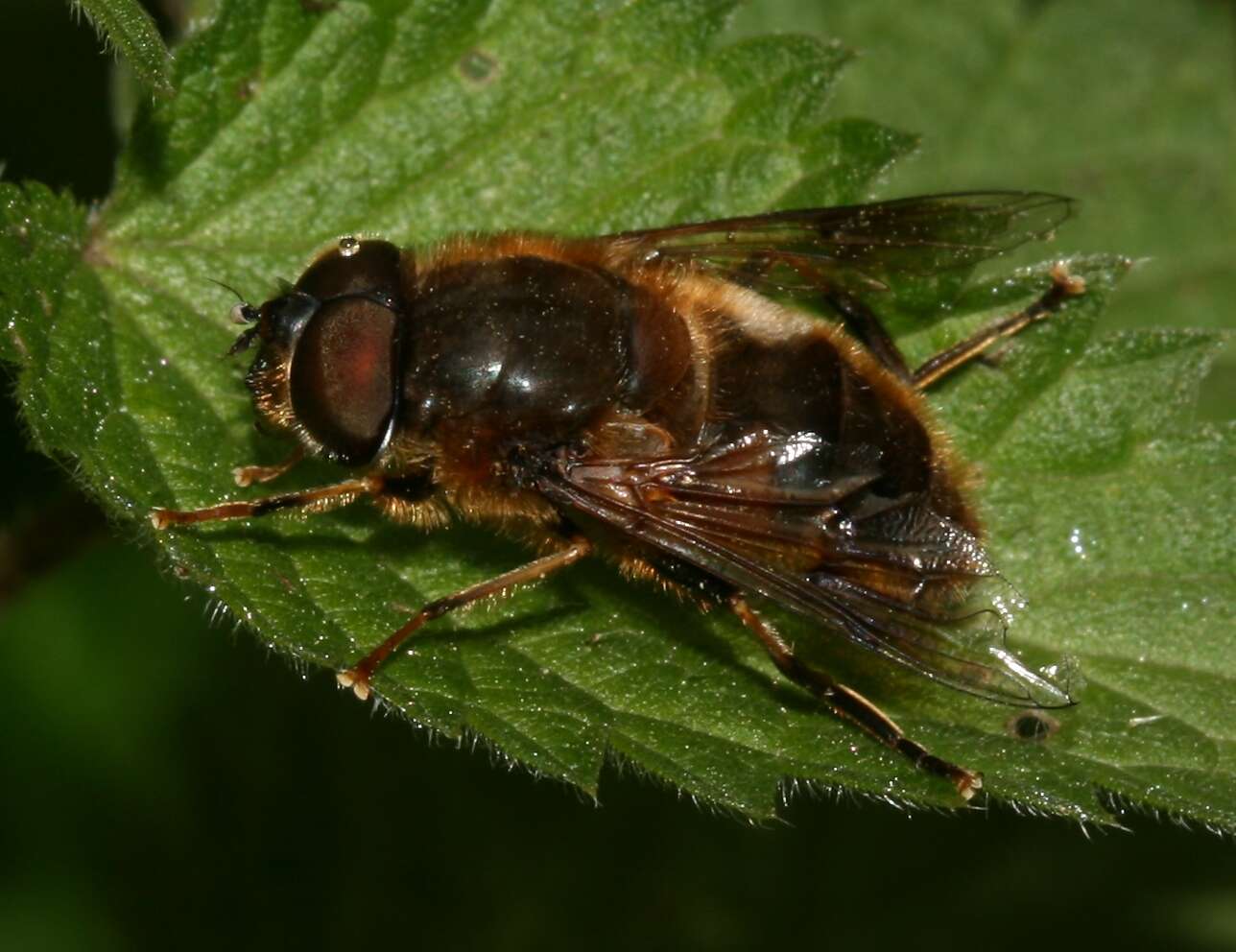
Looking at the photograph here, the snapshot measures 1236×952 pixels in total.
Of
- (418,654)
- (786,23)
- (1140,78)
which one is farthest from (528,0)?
(1140,78)

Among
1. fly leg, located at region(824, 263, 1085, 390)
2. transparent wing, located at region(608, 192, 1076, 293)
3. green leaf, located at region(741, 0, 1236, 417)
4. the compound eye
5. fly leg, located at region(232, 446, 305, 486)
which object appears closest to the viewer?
the compound eye

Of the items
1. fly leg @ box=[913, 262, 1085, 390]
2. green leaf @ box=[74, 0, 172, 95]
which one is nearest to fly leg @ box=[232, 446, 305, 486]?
green leaf @ box=[74, 0, 172, 95]

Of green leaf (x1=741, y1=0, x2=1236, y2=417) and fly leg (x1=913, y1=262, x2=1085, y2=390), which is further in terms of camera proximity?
green leaf (x1=741, y1=0, x2=1236, y2=417)

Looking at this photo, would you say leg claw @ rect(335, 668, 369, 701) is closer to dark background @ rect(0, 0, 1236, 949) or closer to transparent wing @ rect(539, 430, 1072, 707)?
transparent wing @ rect(539, 430, 1072, 707)

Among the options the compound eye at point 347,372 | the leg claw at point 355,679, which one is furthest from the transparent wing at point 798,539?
the leg claw at point 355,679

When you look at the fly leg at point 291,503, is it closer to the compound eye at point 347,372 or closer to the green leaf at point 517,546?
the green leaf at point 517,546

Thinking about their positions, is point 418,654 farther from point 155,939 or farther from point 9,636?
point 9,636

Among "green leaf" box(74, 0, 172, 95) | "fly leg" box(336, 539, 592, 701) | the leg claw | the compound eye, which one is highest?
"green leaf" box(74, 0, 172, 95)
